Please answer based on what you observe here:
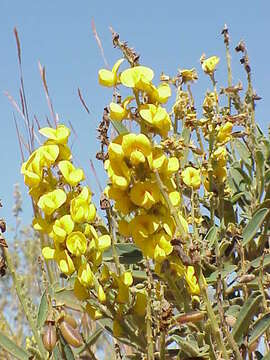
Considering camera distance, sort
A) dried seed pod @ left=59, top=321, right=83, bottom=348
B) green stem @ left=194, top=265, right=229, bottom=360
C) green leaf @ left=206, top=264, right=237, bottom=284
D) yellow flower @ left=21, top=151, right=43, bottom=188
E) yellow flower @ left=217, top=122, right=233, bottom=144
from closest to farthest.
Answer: green stem @ left=194, top=265, right=229, bottom=360 → yellow flower @ left=21, top=151, right=43, bottom=188 → dried seed pod @ left=59, top=321, right=83, bottom=348 → green leaf @ left=206, top=264, right=237, bottom=284 → yellow flower @ left=217, top=122, right=233, bottom=144

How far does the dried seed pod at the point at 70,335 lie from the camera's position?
0.93m

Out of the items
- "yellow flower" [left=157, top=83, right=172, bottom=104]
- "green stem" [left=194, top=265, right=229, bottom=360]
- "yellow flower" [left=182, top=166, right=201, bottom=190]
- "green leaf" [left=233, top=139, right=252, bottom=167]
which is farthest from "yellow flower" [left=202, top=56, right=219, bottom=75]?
"green stem" [left=194, top=265, right=229, bottom=360]

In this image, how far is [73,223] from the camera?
2.63 feet

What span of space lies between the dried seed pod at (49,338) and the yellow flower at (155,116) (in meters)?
0.35

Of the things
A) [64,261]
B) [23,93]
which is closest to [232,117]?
[23,93]

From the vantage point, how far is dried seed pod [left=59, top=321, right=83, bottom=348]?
93 centimetres

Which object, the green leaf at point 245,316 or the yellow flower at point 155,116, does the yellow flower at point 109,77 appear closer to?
the yellow flower at point 155,116

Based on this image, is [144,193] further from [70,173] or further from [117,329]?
[117,329]

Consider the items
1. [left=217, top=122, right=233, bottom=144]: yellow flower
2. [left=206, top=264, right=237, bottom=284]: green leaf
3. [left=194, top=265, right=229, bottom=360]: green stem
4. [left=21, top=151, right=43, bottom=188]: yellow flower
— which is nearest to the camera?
[left=194, top=265, right=229, bottom=360]: green stem

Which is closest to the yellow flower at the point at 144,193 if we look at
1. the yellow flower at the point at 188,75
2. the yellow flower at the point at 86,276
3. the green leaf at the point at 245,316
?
the yellow flower at the point at 86,276

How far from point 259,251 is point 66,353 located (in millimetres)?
464

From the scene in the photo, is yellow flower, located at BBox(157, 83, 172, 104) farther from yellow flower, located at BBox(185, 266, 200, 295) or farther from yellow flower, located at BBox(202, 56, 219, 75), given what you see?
yellow flower, located at BBox(202, 56, 219, 75)

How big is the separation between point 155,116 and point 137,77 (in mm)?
54

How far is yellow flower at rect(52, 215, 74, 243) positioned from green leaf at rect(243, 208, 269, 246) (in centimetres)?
39
